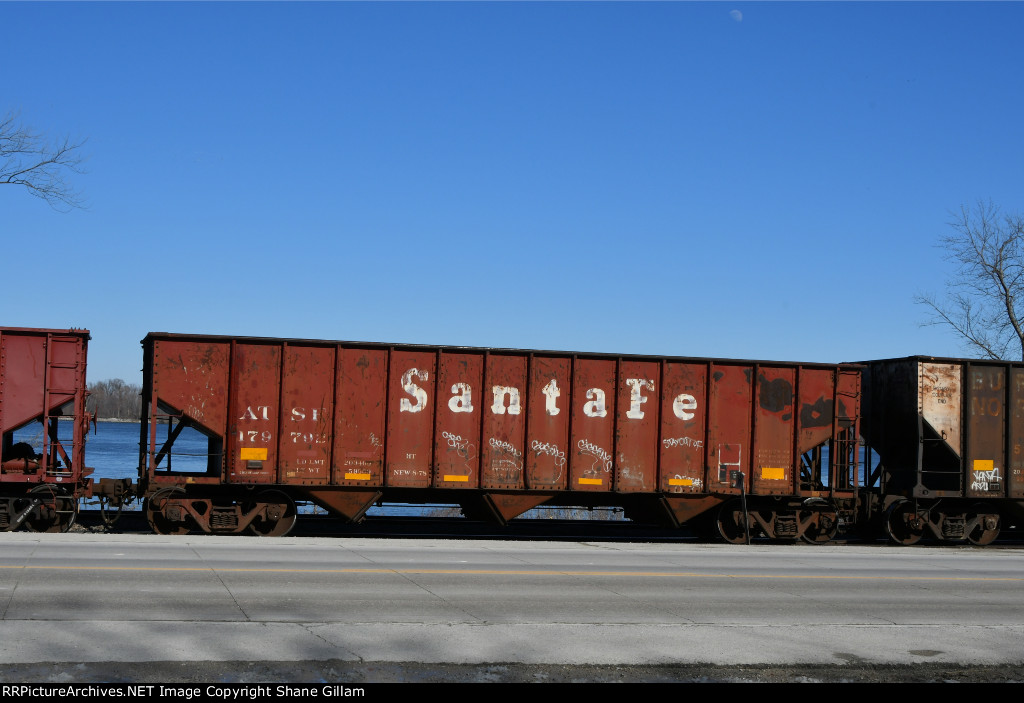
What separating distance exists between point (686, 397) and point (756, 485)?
2.33 metres

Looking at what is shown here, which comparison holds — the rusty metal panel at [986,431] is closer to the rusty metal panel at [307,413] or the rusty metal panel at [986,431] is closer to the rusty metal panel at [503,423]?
the rusty metal panel at [503,423]

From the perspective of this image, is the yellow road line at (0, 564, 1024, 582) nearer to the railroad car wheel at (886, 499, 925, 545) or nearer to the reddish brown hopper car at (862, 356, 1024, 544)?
the railroad car wheel at (886, 499, 925, 545)

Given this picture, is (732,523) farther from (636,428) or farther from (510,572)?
(510,572)

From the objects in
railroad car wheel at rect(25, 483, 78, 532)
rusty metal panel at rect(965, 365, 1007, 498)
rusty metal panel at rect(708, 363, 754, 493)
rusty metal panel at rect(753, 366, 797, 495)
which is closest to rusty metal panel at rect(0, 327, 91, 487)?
railroad car wheel at rect(25, 483, 78, 532)

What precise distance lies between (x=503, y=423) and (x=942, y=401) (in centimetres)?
969

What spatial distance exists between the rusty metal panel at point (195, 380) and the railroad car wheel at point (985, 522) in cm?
1607

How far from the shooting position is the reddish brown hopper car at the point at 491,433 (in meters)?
18.5

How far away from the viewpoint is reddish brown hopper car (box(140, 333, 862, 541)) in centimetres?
1847

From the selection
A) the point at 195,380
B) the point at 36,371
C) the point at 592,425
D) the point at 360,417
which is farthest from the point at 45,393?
the point at 592,425

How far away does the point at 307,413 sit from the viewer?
18.8m

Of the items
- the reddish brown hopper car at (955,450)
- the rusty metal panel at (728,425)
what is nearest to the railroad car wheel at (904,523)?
the reddish brown hopper car at (955,450)

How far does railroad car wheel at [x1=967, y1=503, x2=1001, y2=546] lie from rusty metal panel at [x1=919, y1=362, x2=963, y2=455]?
1.57m
